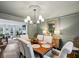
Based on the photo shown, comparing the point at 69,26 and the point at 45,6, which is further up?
the point at 45,6

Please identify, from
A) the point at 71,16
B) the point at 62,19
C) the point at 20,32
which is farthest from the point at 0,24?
the point at 71,16

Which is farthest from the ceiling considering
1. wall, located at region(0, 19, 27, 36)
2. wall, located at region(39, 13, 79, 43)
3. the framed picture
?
wall, located at region(0, 19, 27, 36)

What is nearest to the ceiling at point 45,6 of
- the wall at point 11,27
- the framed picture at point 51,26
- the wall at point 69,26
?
the wall at point 69,26

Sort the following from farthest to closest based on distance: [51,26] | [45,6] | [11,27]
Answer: [11,27]
[51,26]
[45,6]

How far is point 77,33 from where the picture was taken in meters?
4.33

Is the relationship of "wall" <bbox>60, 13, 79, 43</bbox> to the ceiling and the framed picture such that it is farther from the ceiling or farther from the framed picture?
the framed picture

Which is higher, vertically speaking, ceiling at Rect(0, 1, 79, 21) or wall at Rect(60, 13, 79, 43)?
ceiling at Rect(0, 1, 79, 21)

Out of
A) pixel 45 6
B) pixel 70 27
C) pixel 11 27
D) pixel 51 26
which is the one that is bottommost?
pixel 70 27

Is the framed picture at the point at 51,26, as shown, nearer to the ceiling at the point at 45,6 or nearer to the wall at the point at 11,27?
the ceiling at the point at 45,6

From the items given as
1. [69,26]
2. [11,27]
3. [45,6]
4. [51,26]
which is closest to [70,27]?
[69,26]

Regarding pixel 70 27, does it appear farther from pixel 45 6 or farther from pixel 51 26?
pixel 45 6

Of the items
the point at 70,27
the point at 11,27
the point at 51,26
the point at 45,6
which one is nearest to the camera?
the point at 45,6

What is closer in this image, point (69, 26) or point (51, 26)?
point (69, 26)

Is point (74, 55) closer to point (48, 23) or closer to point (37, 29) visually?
point (48, 23)
